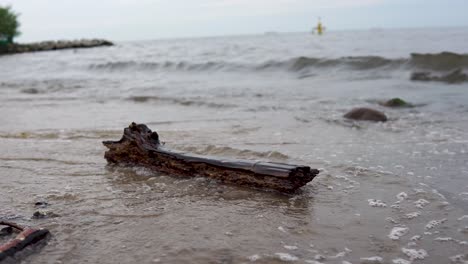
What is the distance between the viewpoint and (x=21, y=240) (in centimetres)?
240

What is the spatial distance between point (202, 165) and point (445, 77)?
10523mm

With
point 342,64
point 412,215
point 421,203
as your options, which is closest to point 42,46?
point 342,64

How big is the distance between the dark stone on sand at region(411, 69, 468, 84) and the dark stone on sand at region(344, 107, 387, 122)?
5522 mm

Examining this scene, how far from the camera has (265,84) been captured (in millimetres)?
13586

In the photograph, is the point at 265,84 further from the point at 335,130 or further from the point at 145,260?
the point at 145,260

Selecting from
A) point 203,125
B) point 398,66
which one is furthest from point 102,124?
point 398,66

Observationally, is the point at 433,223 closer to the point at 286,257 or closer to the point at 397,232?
the point at 397,232

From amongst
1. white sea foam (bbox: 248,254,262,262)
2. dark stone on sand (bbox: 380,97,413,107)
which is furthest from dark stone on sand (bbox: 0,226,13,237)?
dark stone on sand (bbox: 380,97,413,107)

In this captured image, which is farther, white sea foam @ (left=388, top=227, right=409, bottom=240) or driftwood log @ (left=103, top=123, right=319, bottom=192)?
driftwood log @ (left=103, top=123, right=319, bottom=192)

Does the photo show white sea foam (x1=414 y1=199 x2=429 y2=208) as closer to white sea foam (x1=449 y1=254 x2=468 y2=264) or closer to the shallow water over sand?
the shallow water over sand

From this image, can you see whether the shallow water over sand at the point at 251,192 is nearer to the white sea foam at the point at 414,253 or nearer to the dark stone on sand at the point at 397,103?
the white sea foam at the point at 414,253

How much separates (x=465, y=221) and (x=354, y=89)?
29.1 feet

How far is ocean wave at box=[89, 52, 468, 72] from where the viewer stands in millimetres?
14016

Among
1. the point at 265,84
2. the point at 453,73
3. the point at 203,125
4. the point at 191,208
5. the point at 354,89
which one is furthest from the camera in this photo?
the point at 265,84
